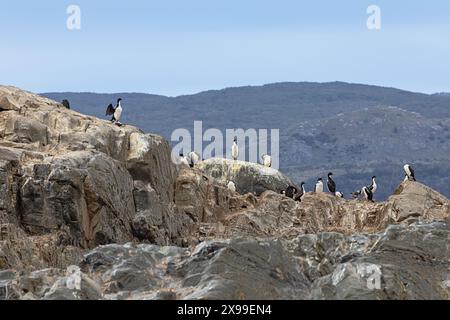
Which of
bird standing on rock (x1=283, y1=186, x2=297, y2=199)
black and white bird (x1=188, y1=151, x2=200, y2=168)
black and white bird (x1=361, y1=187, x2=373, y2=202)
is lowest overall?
black and white bird (x1=361, y1=187, x2=373, y2=202)

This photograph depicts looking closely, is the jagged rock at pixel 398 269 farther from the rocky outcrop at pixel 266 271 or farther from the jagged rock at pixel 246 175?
the jagged rock at pixel 246 175

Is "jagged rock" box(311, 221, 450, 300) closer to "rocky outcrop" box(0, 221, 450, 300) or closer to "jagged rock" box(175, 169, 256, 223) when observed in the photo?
"rocky outcrop" box(0, 221, 450, 300)

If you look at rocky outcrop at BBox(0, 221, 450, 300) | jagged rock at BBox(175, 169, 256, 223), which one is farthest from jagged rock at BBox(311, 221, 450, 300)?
jagged rock at BBox(175, 169, 256, 223)

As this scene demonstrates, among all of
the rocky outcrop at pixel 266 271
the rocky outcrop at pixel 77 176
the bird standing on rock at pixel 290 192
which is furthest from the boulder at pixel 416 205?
the rocky outcrop at pixel 266 271

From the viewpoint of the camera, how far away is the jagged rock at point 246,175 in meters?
73.4

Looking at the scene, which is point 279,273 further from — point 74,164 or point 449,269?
point 74,164

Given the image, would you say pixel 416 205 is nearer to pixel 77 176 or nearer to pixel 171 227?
pixel 171 227

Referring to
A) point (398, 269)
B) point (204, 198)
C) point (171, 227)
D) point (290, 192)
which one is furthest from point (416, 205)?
point (398, 269)

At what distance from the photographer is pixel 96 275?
3600 centimetres

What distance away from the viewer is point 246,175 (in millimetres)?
73812

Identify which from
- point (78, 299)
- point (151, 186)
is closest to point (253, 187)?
point (151, 186)

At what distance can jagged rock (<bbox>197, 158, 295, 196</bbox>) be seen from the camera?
73.4 m

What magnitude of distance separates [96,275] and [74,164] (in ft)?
59.6

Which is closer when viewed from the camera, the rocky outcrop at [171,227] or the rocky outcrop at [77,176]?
the rocky outcrop at [171,227]
